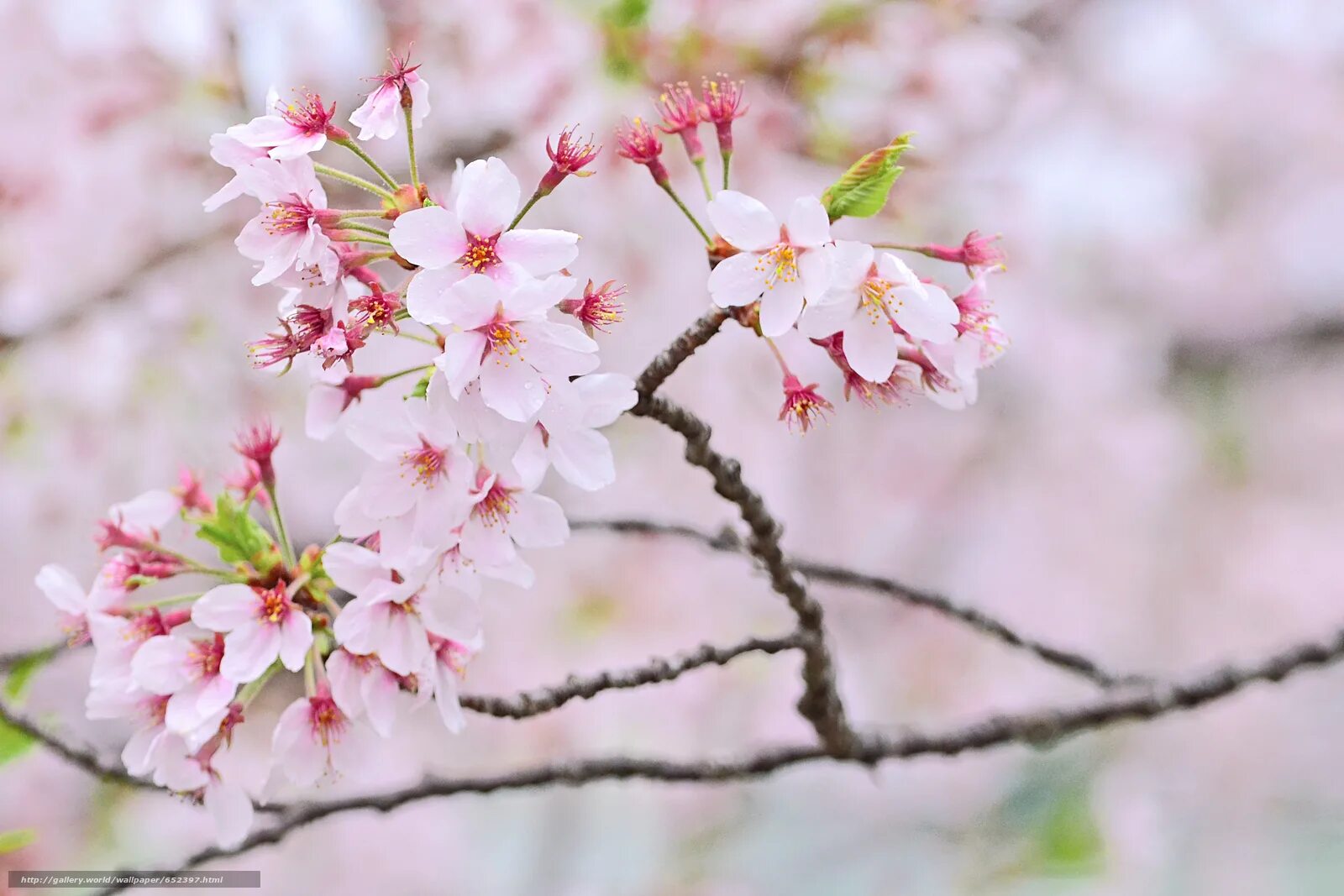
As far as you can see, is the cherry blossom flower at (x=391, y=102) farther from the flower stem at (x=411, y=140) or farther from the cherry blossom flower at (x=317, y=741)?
the cherry blossom flower at (x=317, y=741)

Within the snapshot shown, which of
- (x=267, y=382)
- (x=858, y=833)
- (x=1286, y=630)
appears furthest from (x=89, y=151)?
(x=1286, y=630)

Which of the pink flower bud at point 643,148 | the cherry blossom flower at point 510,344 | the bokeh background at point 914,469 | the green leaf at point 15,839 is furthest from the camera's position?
the bokeh background at point 914,469

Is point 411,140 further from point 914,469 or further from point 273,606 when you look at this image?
point 914,469

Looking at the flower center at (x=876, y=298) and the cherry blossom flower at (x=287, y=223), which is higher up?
the cherry blossom flower at (x=287, y=223)

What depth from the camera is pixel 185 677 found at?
0.43 meters

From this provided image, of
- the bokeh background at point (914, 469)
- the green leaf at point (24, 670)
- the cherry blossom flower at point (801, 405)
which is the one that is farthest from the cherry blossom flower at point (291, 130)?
the bokeh background at point (914, 469)

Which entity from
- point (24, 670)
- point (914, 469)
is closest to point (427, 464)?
point (24, 670)

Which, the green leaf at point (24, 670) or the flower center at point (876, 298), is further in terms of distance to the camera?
the green leaf at point (24, 670)

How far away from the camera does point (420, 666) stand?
42 centimetres

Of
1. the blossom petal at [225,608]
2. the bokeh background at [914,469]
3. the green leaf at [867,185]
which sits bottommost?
the blossom petal at [225,608]

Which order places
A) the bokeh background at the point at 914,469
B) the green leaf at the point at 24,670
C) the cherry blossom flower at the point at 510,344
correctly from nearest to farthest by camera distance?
the cherry blossom flower at the point at 510,344
the green leaf at the point at 24,670
the bokeh background at the point at 914,469

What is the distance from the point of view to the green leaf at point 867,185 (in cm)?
37

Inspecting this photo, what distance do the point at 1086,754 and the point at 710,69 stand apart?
1754 mm

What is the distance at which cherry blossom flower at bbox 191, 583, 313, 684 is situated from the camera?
41 centimetres
